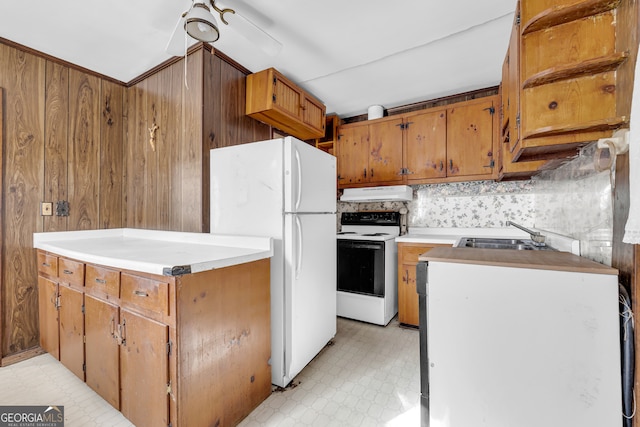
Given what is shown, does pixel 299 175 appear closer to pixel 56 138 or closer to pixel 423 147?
pixel 423 147

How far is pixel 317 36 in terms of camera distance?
78.0 inches

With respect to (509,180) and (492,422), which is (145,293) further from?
(509,180)

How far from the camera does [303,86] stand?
2768 mm

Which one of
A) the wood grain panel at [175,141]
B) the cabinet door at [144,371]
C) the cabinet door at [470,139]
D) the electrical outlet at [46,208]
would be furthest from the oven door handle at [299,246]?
the electrical outlet at [46,208]

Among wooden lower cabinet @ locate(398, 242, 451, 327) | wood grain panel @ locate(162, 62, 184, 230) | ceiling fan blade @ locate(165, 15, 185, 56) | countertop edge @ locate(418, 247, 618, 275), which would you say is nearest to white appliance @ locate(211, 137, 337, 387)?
wood grain panel @ locate(162, 62, 184, 230)

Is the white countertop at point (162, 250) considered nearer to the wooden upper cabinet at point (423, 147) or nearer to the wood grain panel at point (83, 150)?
the wood grain panel at point (83, 150)

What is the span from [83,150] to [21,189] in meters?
0.55

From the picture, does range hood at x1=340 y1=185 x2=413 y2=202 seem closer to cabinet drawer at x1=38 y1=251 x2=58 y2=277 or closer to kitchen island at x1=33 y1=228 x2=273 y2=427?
kitchen island at x1=33 y1=228 x2=273 y2=427

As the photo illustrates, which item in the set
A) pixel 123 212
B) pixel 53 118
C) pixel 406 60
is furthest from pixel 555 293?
pixel 53 118

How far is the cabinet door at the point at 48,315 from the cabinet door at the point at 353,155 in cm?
282

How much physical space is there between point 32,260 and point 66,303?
77cm

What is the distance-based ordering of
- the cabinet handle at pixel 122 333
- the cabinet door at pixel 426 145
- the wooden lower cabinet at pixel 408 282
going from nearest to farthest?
the cabinet handle at pixel 122 333
the wooden lower cabinet at pixel 408 282
the cabinet door at pixel 426 145

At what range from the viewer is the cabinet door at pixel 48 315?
1.93 meters

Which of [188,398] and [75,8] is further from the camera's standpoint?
[75,8]
